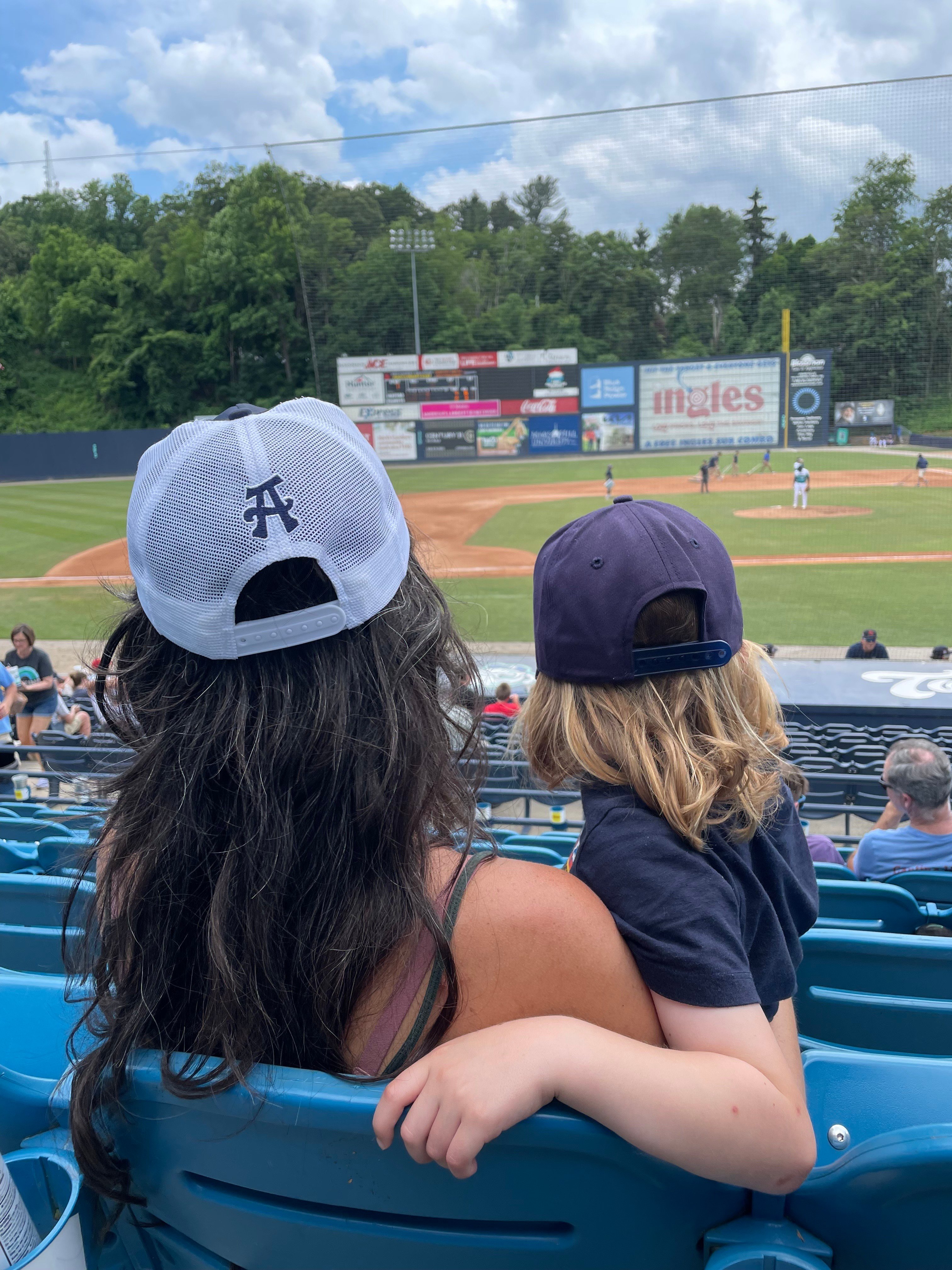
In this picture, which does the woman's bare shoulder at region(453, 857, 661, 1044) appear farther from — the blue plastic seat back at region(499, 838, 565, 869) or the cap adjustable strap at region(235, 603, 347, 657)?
the blue plastic seat back at region(499, 838, 565, 869)

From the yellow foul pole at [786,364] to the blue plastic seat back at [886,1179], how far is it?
99.9 feet

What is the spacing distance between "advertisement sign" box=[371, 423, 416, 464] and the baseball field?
1068 millimetres

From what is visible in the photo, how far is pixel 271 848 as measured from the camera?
2.95ft

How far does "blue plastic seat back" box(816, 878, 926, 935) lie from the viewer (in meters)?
2.26

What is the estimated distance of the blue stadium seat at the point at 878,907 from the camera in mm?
2256

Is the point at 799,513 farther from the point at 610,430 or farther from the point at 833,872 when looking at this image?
the point at 833,872

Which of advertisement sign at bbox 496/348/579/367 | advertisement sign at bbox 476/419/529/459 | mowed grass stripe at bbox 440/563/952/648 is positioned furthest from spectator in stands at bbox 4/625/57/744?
advertisement sign at bbox 476/419/529/459

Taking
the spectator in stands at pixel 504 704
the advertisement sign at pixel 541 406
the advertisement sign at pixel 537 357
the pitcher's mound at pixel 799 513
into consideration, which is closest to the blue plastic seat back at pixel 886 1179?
the spectator in stands at pixel 504 704

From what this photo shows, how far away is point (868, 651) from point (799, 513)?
15.8m

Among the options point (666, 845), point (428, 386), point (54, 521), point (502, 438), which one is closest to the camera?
point (666, 845)

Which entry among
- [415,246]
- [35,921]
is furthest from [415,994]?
[415,246]

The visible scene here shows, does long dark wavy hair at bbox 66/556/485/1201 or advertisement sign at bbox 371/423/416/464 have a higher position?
advertisement sign at bbox 371/423/416/464

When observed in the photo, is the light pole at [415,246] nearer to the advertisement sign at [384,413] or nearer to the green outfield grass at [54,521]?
the advertisement sign at [384,413]

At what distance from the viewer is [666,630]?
3.75 ft
